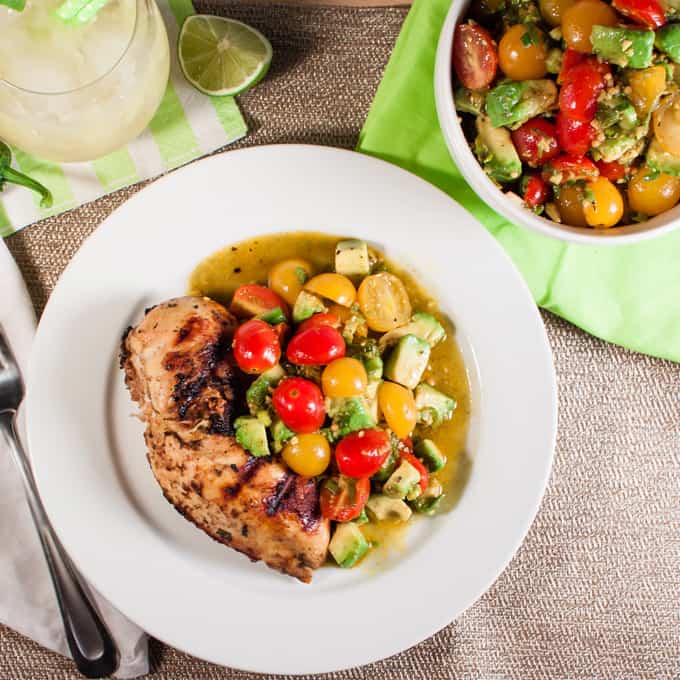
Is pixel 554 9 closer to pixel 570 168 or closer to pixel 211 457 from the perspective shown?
pixel 570 168

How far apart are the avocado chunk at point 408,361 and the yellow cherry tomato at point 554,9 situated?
3.59ft

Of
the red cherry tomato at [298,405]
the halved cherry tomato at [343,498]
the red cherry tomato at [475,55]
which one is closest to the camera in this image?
the red cherry tomato at [475,55]

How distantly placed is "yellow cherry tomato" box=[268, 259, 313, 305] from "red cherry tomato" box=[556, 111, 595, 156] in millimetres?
996

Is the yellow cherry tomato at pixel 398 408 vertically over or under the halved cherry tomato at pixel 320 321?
under

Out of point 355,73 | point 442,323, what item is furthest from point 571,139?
point 355,73

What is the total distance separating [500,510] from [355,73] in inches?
67.7

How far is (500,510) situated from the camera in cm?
277

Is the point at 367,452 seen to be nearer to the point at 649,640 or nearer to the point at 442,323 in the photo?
the point at 442,323

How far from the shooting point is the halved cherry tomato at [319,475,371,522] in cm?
260

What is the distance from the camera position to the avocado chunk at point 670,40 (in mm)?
2084

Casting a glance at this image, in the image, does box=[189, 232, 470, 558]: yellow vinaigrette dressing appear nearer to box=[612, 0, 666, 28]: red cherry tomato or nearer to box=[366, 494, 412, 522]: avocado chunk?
box=[366, 494, 412, 522]: avocado chunk

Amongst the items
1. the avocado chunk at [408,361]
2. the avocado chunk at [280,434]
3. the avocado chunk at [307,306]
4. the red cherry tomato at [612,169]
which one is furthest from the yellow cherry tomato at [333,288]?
the red cherry tomato at [612,169]

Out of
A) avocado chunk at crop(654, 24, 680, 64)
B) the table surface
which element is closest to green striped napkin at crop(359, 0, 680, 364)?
the table surface

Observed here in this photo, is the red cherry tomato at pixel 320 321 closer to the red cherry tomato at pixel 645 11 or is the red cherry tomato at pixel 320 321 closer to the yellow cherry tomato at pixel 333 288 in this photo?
the yellow cherry tomato at pixel 333 288
